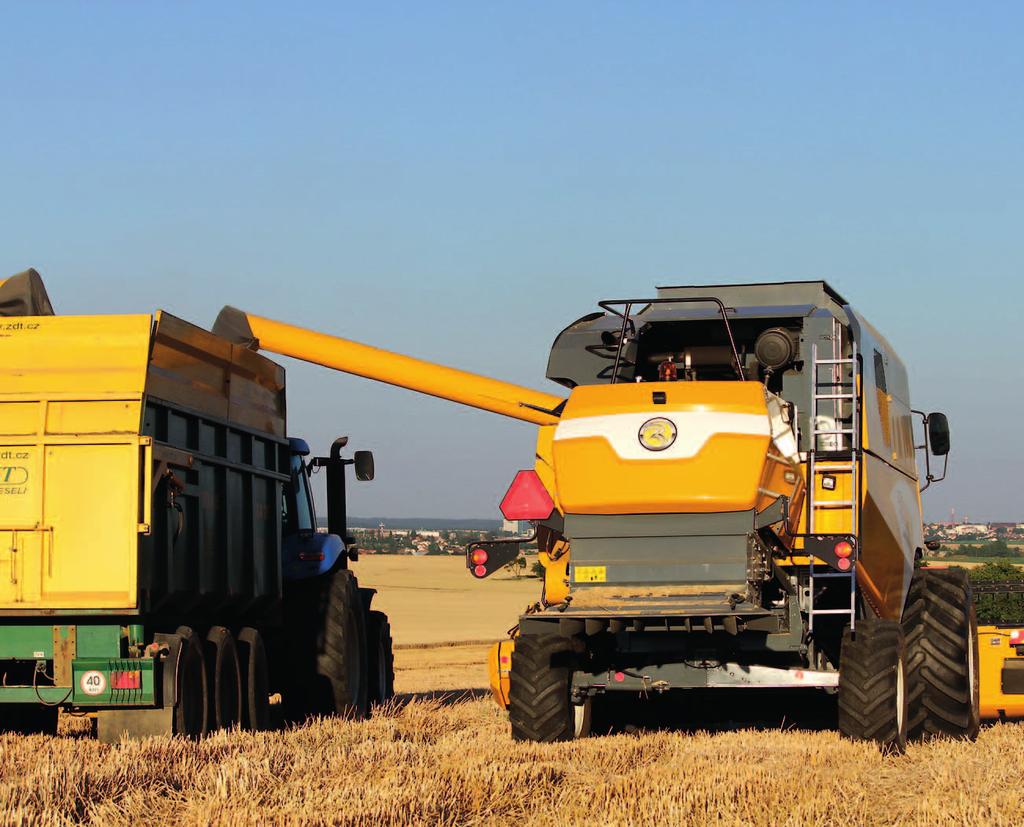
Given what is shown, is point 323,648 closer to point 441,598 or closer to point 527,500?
point 527,500

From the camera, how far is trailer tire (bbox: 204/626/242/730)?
12422mm

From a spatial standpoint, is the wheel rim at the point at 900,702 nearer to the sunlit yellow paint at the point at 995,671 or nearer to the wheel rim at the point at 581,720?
the wheel rim at the point at 581,720

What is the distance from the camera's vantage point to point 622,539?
37.1 ft

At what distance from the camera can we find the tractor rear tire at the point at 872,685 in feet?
36.4

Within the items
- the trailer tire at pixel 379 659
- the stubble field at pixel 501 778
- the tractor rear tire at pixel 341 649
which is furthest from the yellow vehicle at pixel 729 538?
the trailer tire at pixel 379 659

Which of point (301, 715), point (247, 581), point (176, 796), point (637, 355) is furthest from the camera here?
point (301, 715)

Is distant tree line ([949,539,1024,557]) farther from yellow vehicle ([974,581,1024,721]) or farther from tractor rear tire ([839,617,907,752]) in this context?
tractor rear tire ([839,617,907,752])

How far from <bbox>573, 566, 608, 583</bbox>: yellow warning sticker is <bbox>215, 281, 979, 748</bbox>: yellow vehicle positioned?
16 mm

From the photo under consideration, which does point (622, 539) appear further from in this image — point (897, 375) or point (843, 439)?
point (897, 375)

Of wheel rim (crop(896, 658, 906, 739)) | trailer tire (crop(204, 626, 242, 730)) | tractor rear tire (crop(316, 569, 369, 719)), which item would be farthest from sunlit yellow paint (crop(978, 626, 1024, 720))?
trailer tire (crop(204, 626, 242, 730))

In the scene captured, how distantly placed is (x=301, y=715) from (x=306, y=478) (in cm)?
268

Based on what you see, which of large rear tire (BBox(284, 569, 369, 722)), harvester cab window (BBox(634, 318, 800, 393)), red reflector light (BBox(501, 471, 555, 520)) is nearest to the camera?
red reflector light (BBox(501, 471, 555, 520))

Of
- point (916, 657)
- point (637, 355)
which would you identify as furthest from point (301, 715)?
point (916, 657)

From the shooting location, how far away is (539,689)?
11.5 metres
